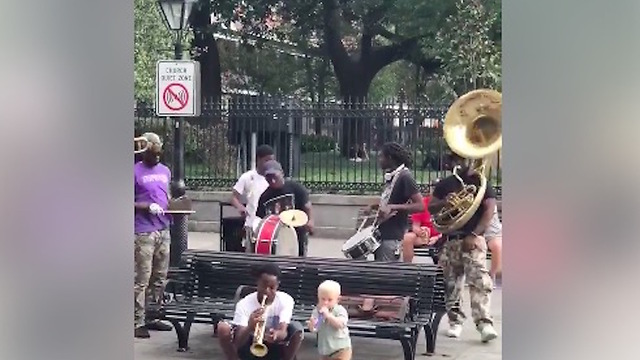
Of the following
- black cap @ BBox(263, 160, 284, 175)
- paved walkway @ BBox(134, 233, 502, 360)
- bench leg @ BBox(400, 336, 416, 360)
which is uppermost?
black cap @ BBox(263, 160, 284, 175)

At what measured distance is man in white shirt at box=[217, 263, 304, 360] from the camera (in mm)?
6711

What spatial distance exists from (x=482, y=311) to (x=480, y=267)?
1.26 ft

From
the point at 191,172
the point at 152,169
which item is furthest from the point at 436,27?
the point at 152,169

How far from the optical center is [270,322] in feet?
22.2

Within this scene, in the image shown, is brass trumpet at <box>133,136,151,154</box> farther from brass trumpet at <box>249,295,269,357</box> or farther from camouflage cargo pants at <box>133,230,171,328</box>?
brass trumpet at <box>249,295,269,357</box>

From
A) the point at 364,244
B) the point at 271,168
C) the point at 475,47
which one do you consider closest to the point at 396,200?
the point at 364,244

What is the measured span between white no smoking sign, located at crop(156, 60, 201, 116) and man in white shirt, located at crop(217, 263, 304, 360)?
4965 mm

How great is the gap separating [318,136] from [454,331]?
8.62 meters

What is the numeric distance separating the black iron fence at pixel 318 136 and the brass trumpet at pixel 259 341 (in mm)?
8838

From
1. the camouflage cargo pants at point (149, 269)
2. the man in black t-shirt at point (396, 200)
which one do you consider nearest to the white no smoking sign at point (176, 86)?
the camouflage cargo pants at point (149, 269)

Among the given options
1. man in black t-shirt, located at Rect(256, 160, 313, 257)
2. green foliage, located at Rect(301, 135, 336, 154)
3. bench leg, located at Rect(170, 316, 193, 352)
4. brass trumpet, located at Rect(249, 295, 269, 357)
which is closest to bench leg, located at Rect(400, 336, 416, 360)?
brass trumpet, located at Rect(249, 295, 269, 357)

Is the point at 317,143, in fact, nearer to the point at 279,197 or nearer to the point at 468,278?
the point at 279,197

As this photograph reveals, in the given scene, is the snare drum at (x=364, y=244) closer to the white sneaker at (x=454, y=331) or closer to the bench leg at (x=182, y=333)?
the white sneaker at (x=454, y=331)
